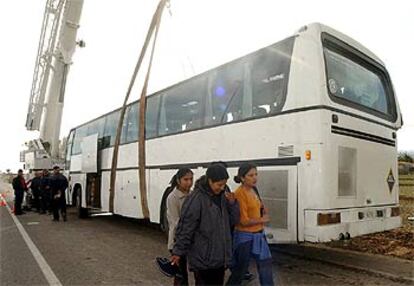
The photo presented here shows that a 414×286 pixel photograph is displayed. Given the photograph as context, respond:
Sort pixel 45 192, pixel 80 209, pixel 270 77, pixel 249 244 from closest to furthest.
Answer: pixel 249 244 < pixel 270 77 < pixel 80 209 < pixel 45 192

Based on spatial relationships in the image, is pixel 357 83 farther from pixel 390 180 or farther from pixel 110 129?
pixel 110 129

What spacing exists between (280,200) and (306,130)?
3.49 feet

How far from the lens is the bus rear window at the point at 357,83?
5969 mm

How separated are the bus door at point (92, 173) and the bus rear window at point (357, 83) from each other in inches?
346

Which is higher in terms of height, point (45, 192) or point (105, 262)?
point (45, 192)

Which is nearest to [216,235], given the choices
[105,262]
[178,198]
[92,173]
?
[178,198]

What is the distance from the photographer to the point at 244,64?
6758 millimetres

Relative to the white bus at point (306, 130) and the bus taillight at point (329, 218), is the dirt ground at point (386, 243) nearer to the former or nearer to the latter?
the white bus at point (306, 130)

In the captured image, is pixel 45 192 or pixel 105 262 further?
pixel 45 192

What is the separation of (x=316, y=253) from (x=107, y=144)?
24.7 feet

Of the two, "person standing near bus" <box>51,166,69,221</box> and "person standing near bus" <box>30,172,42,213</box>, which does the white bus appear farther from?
"person standing near bus" <box>30,172,42,213</box>

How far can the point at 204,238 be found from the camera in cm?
363

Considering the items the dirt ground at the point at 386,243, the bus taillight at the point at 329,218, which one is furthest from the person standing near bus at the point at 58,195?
the bus taillight at the point at 329,218

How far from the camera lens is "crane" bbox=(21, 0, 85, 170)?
1745 centimetres
